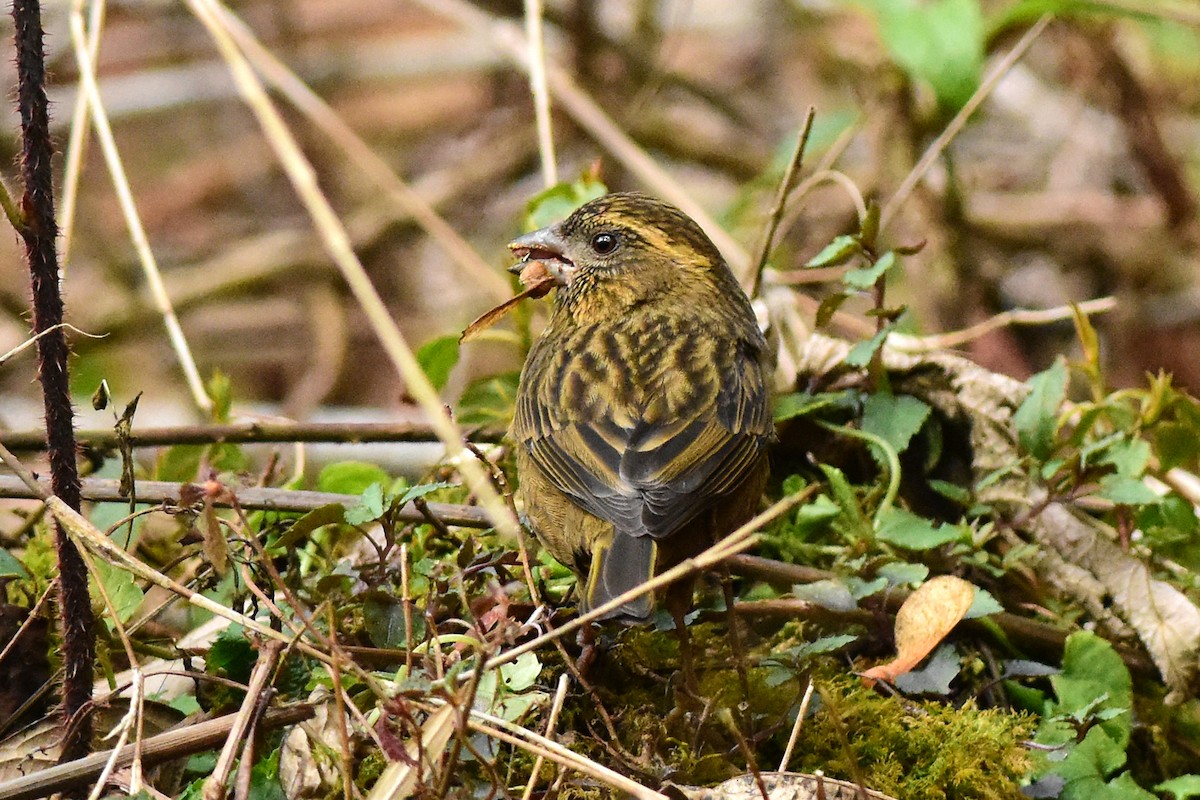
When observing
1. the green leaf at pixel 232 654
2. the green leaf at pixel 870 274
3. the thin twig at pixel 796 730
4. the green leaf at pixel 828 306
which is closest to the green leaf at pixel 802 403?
the green leaf at pixel 828 306

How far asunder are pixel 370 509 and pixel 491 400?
125 centimetres

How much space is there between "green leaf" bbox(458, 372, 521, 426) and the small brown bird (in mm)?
184

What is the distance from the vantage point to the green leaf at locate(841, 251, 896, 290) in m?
3.11

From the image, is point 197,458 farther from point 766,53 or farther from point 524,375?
point 766,53

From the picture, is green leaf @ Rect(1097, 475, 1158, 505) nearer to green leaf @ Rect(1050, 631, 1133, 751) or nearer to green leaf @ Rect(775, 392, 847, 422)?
green leaf @ Rect(1050, 631, 1133, 751)

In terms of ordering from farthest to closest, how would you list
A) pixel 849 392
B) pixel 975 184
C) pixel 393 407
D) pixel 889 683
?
pixel 393 407 < pixel 975 184 < pixel 849 392 < pixel 889 683

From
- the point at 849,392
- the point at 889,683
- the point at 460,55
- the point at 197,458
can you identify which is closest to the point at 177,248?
the point at 460,55

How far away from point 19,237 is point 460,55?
7642mm

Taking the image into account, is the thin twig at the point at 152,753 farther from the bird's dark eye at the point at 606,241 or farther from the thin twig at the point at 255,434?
the bird's dark eye at the point at 606,241

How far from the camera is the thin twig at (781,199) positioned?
3.25 metres

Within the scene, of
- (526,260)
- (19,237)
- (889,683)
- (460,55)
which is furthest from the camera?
(460,55)

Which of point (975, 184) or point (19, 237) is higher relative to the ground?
point (19, 237)

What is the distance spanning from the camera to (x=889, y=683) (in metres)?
2.76

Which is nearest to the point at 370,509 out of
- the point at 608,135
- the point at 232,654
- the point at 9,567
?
the point at 232,654
